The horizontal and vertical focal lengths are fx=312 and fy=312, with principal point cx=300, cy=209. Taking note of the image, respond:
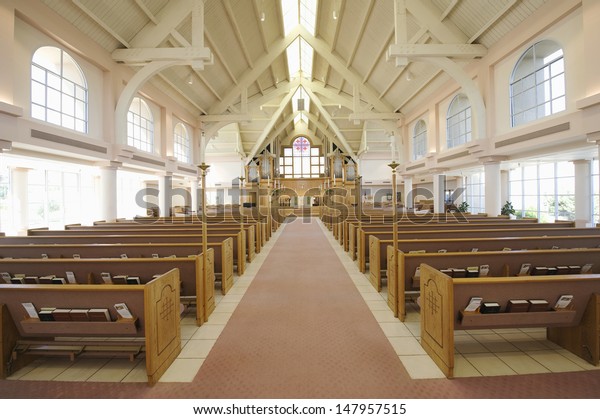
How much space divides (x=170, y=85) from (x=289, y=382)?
10486mm

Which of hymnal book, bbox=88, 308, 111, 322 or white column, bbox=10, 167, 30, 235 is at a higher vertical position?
white column, bbox=10, 167, 30, 235

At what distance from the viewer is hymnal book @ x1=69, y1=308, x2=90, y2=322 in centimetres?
235

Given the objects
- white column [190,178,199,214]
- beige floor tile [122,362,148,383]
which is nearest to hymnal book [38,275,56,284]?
beige floor tile [122,362,148,383]

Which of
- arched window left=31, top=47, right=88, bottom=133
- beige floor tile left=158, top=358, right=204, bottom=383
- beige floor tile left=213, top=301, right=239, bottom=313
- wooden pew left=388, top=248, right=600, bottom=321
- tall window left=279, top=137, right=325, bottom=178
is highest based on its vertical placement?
tall window left=279, top=137, right=325, bottom=178

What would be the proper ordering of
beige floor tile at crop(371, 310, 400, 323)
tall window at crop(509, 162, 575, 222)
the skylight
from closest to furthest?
beige floor tile at crop(371, 310, 400, 323), tall window at crop(509, 162, 575, 222), the skylight

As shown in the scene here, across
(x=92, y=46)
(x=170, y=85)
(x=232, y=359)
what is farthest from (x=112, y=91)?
(x=232, y=359)

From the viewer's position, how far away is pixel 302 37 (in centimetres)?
1220

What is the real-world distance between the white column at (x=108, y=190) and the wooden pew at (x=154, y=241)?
3447 mm

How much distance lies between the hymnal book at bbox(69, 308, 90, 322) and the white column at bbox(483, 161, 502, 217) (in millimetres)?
8809

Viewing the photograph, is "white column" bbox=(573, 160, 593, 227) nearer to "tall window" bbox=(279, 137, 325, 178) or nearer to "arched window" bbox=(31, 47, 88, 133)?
"arched window" bbox=(31, 47, 88, 133)

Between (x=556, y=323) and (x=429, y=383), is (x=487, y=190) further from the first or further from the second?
(x=429, y=383)

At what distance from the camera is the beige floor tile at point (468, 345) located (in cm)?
272

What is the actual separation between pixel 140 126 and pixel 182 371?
9.20m

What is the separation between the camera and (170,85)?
33.6 ft
